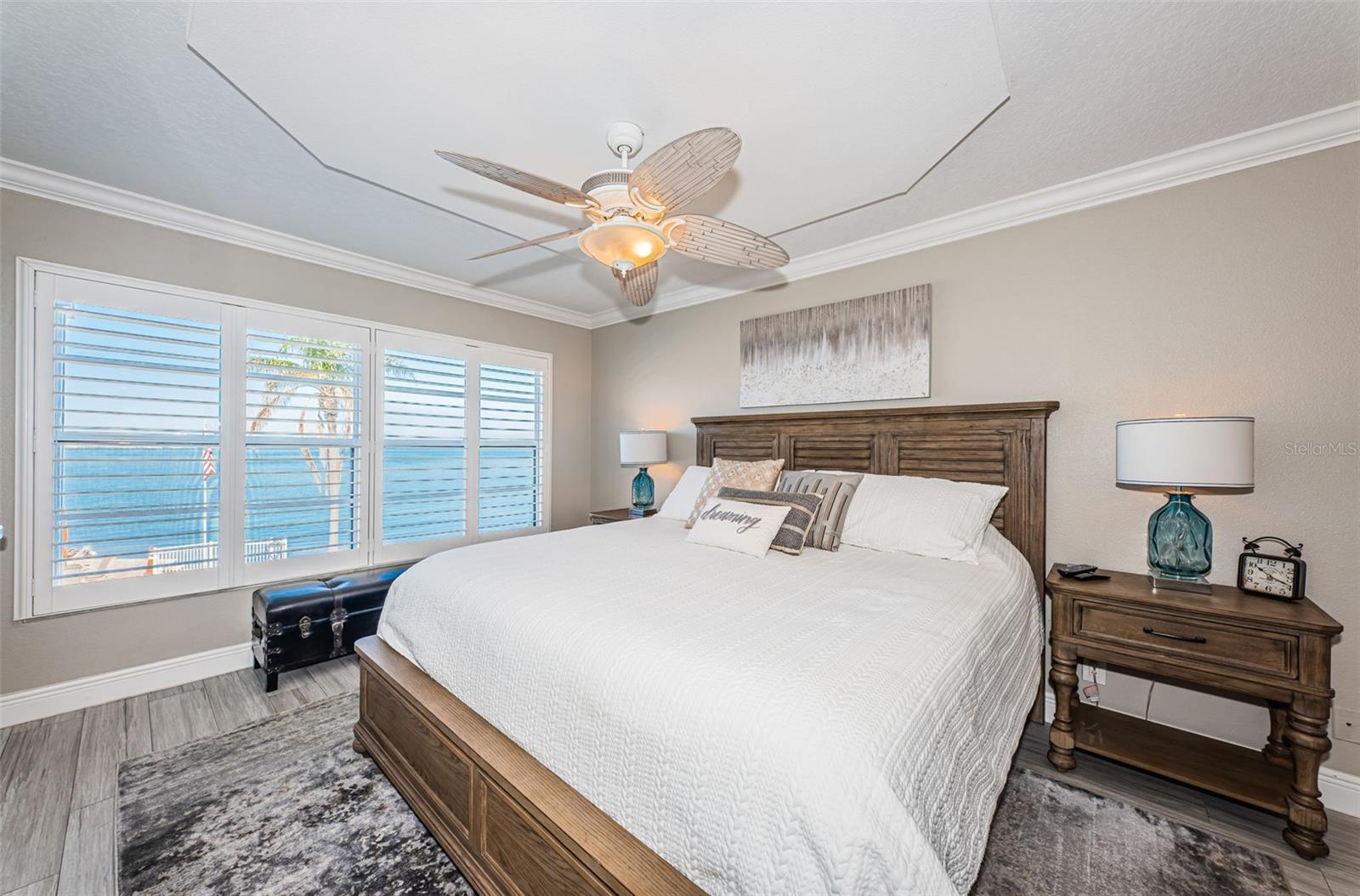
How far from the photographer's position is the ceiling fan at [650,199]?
154 cm

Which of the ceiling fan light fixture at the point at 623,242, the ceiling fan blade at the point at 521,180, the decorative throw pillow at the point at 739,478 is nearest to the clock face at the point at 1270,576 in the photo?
the decorative throw pillow at the point at 739,478

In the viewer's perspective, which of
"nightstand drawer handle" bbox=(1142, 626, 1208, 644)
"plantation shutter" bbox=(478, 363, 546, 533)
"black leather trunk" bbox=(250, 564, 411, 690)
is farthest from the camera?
"plantation shutter" bbox=(478, 363, 546, 533)

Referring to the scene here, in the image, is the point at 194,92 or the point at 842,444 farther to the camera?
the point at 842,444

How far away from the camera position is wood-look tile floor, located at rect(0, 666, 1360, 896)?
158 cm

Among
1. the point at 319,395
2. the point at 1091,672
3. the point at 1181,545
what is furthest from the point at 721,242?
the point at 319,395

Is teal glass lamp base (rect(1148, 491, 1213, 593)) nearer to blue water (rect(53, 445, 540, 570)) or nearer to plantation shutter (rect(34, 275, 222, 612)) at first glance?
blue water (rect(53, 445, 540, 570))

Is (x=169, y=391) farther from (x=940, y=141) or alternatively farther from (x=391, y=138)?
(x=940, y=141)

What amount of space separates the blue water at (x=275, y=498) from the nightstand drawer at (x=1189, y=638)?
12.3 feet

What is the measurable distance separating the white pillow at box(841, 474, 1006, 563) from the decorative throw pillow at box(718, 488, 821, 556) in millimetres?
252

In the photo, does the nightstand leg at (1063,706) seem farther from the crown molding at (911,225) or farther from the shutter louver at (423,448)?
the shutter louver at (423,448)

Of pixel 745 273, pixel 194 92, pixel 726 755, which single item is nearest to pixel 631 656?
pixel 726 755

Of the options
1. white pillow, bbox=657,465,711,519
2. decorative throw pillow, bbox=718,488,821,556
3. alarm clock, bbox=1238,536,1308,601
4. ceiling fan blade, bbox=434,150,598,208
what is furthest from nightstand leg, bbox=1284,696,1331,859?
ceiling fan blade, bbox=434,150,598,208

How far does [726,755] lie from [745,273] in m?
3.17

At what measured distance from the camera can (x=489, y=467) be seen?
414 centimetres
